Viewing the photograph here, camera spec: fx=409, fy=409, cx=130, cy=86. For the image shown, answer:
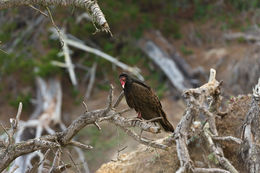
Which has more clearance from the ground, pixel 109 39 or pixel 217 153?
pixel 109 39

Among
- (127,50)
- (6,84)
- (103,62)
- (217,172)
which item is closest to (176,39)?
(127,50)

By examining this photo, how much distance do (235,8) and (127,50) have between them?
418 centimetres

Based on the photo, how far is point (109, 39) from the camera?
1266cm

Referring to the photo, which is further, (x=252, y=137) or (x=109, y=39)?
(x=109, y=39)

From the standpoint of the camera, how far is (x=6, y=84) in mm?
12180

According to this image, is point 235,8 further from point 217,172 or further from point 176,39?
point 217,172

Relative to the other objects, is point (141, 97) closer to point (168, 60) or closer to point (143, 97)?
point (143, 97)

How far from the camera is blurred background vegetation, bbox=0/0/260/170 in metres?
11.2

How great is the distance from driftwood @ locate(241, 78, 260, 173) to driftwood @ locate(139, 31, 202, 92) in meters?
6.04

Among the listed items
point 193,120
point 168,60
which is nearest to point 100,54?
point 168,60

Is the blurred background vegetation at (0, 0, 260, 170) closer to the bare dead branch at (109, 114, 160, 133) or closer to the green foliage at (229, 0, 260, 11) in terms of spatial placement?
the green foliage at (229, 0, 260, 11)

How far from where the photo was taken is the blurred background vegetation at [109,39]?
11.2 metres

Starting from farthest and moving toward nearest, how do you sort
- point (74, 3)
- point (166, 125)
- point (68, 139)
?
1. point (166, 125)
2. point (68, 139)
3. point (74, 3)

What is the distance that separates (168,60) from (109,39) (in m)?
2.07
